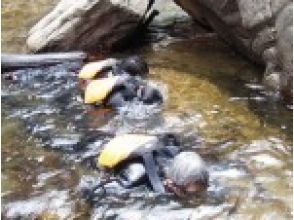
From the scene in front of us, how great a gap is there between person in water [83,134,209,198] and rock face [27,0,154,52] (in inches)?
151

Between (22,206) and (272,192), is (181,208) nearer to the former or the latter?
(272,192)

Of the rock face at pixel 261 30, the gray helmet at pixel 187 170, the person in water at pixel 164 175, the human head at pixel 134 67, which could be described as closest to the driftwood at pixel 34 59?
the human head at pixel 134 67

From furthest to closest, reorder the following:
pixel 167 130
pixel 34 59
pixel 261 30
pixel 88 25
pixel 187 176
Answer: pixel 88 25
pixel 34 59
pixel 261 30
pixel 167 130
pixel 187 176

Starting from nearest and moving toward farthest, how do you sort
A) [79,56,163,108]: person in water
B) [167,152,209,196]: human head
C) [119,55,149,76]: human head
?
[167,152,209,196]: human head < [79,56,163,108]: person in water < [119,55,149,76]: human head

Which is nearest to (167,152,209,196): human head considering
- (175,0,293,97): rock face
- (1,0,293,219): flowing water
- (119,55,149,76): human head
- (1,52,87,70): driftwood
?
(1,0,293,219): flowing water

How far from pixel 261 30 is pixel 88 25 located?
273 cm

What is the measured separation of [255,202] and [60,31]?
16.1 feet

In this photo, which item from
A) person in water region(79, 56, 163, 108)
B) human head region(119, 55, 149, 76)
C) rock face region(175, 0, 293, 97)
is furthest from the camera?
human head region(119, 55, 149, 76)

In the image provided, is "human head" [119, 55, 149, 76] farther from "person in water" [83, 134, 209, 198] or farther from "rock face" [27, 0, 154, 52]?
"person in water" [83, 134, 209, 198]

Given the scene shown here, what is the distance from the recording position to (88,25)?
9.02 metres

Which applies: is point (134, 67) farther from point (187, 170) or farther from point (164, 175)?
point (187, 170)

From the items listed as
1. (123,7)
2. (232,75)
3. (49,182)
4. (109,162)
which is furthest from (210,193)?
(123,7)

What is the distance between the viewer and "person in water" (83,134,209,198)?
5.06 meters

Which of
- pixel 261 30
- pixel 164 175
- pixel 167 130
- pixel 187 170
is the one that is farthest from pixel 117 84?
pixel 187 170
